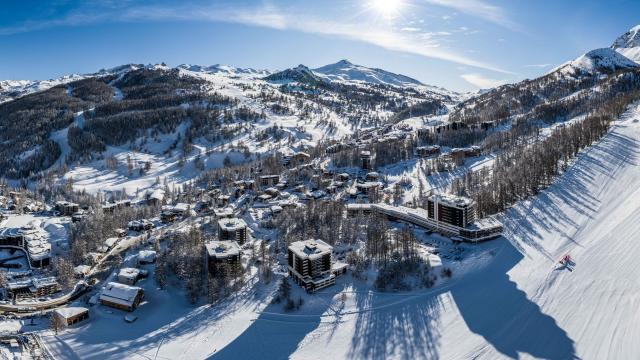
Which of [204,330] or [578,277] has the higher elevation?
[578,277]

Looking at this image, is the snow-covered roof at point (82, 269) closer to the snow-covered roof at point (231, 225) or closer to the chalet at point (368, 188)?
the snow-covered roof at point (231, 225)

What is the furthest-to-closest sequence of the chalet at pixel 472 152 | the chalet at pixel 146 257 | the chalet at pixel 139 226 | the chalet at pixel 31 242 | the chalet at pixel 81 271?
the chalet at pixel 472 152 → the chalet at pixel 139 226 → the chalet at pixel 31 242 → the chalet at pixel 81 271 → the chalet at pixel 146 257

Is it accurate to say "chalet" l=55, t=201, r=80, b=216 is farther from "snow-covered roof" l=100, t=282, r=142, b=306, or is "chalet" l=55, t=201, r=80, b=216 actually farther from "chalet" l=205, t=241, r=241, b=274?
"chalet" l=205, t=241, r=241, b=274

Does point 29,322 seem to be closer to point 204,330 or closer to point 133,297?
point 133,297

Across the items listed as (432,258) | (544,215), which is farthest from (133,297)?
(544,215)

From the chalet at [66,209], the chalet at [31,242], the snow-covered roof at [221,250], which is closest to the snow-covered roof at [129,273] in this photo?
the snow-covered roof at [221,250]

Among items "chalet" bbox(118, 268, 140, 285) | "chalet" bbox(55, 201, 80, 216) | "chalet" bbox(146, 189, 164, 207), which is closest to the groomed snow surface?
"chalet" bbox(118, 268, 140, 285)
